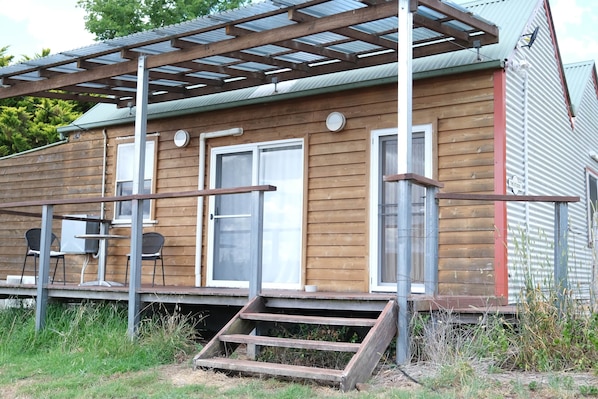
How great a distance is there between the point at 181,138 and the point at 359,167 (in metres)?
2.71

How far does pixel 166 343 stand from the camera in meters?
6.39

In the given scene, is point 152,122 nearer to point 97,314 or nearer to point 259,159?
point 259,159

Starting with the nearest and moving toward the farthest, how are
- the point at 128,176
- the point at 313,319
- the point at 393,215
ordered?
the point at 313,319, the point at 393,215, the point at 128,176

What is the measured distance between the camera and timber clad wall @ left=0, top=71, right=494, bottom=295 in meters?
7.20

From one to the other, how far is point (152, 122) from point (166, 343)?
4.34m

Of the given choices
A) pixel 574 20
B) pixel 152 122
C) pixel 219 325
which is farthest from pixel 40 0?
pixel 219 325

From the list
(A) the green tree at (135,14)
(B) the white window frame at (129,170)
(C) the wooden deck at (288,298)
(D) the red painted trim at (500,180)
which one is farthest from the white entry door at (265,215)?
(A) the green tree at (135,14)

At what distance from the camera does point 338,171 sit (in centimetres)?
818

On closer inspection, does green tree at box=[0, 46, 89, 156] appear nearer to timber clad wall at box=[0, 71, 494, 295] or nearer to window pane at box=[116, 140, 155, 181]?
timber clad wall at box=[0, 71, 494, 295]

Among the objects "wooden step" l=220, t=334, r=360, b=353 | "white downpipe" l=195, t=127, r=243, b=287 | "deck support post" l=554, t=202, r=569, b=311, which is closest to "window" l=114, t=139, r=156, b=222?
"white downpipe" l=195, t=127, r=243, b=287

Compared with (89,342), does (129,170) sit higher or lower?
higher

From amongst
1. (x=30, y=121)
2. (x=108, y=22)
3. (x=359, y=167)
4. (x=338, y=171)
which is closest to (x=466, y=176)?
(x=359, y=167)

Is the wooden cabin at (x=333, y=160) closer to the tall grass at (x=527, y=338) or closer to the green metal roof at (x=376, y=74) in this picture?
the green metal roof at (x=376, y=74)

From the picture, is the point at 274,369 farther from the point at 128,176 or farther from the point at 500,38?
the point at 128,176
